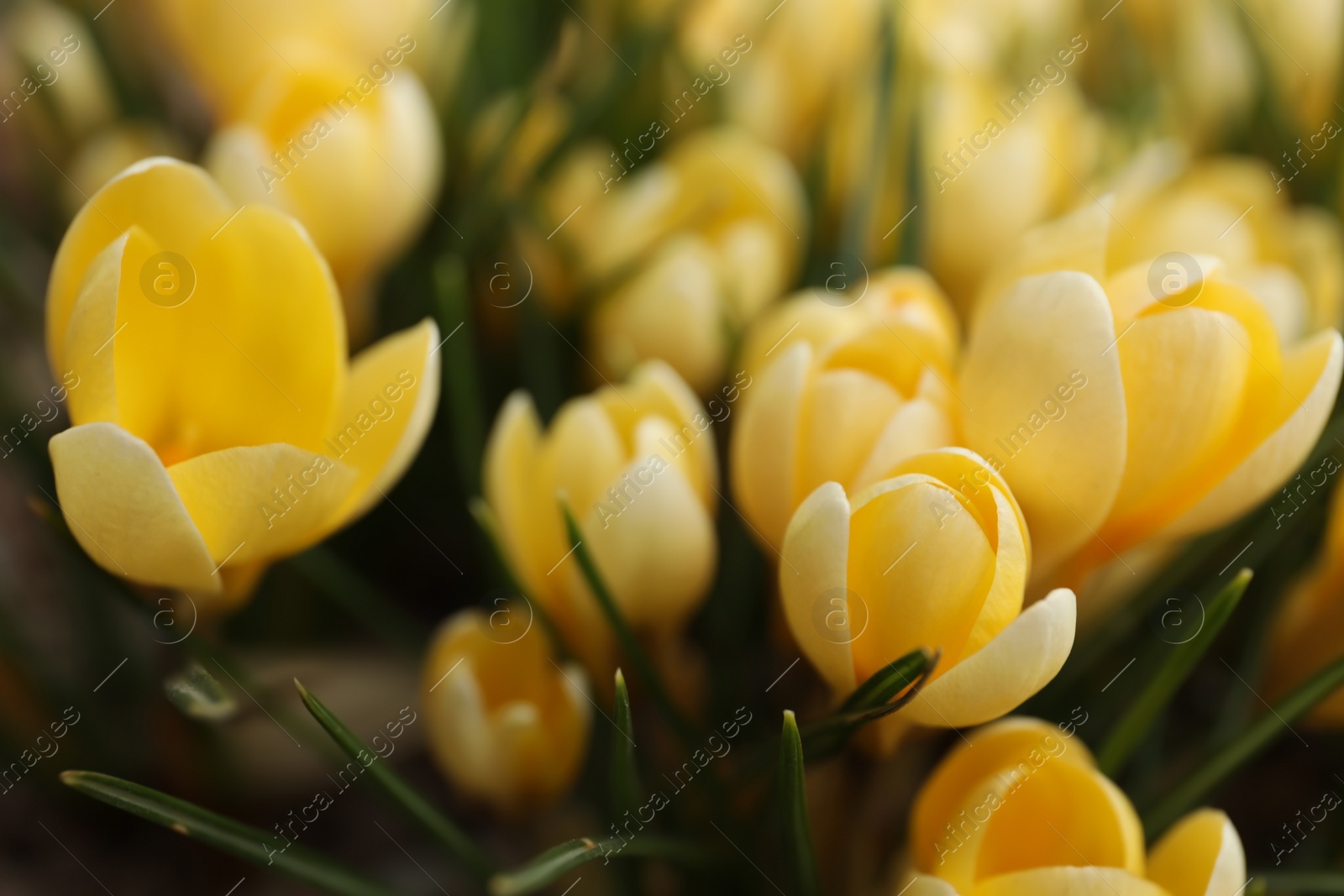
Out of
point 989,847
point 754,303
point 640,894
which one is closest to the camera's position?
point 989,847

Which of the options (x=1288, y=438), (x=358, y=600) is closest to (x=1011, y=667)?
(x=1288, y=438)

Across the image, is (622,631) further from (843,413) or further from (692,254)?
(692,254)

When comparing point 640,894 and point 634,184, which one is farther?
point 634,184

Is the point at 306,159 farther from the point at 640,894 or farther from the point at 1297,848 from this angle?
the point at 1297,848

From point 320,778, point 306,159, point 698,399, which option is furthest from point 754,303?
point 320,778

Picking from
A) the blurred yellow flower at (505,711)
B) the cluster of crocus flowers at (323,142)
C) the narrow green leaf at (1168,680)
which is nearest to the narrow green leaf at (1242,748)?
the narrow green leaf at (1168,680)

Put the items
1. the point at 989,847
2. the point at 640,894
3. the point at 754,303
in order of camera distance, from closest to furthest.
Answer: the point at 989,847 < the point at 640,894 < the point at 754,303

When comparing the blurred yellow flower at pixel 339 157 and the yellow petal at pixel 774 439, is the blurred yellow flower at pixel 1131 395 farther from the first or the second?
the blurred yellow flower at pixel 339 157
